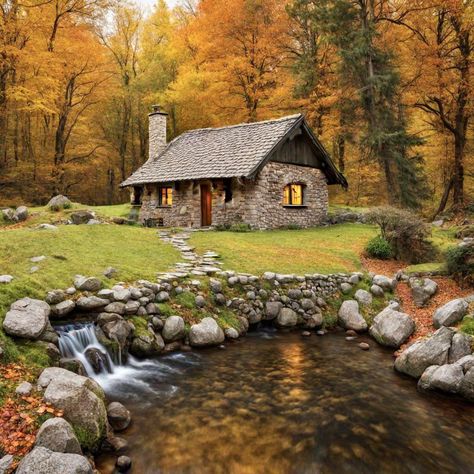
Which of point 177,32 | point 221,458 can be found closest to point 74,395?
point 221,458

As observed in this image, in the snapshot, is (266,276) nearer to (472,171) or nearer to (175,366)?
(175,366)

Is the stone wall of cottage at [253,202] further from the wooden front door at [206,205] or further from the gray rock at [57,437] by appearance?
the gray rock at [57,437]

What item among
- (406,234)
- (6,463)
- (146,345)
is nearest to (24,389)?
(6,463)

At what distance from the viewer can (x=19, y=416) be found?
4957mm

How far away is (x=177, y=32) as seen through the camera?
31.2m

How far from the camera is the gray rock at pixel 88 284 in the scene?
885 centimetres

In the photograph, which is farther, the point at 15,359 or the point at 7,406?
the point at 15,359

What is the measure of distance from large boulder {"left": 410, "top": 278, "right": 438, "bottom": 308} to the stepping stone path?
5.80 m

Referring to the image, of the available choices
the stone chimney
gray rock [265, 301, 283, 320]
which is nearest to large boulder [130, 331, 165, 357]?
gray rock [265, 301, 283, 320]

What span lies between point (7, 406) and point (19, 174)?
23.7 m

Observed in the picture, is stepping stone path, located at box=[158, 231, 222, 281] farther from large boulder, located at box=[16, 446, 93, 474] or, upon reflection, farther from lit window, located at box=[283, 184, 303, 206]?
lit window, located at box=[283, 184, 303, 206]

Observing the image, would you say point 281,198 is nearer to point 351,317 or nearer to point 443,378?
point 351,317

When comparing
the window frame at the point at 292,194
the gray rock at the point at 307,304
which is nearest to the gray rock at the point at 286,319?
the gray rock at the point at 307,304

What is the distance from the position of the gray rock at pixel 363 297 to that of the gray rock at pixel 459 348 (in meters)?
3.74
